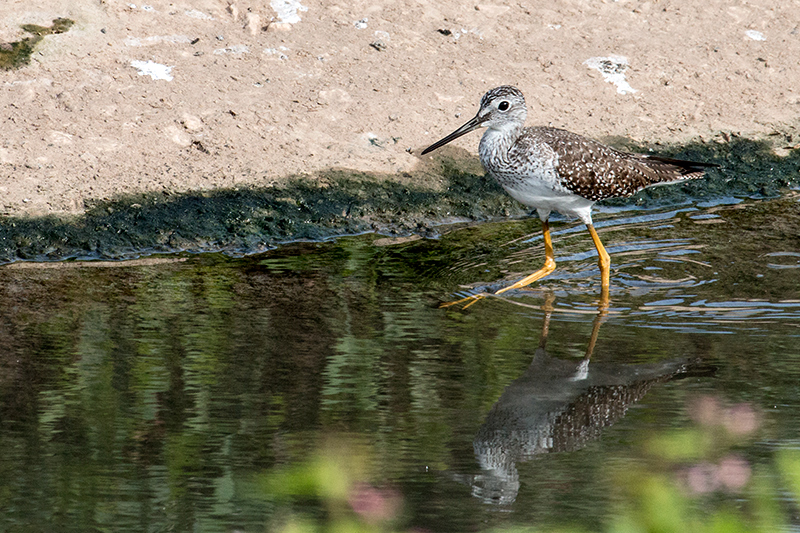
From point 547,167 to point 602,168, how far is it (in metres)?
0.47

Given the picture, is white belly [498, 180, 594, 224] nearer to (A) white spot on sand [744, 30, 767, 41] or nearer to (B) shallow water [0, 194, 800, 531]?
(B) shallow water [0, 194, 800, 531]

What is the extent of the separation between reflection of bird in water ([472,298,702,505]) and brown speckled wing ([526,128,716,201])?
49.8 inches

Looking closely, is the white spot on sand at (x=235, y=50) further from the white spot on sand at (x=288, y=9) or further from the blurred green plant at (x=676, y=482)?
the blurred green plant at (x=676, y=482)

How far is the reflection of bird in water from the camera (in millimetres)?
4281


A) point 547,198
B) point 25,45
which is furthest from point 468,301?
point 25,45

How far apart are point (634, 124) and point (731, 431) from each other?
4.45 metres

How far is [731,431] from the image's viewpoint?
182 inches

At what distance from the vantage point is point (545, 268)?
259 inches

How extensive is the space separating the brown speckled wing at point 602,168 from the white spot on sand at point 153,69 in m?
3.28

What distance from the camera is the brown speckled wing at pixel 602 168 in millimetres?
6445

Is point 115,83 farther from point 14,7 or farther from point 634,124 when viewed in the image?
point 634,124

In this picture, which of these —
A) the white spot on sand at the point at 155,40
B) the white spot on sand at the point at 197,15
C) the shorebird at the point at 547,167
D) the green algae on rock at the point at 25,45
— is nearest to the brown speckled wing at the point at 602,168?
the shorebird at the point at 547,167

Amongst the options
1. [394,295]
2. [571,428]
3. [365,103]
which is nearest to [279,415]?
[571,428]

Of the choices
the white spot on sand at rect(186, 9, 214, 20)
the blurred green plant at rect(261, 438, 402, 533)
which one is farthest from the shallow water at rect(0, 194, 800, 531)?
the white spot on sand at rect(186, 9, 214, 20)
